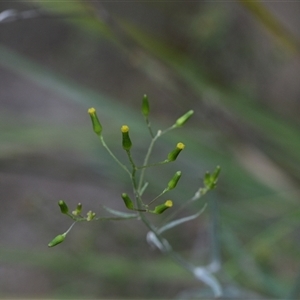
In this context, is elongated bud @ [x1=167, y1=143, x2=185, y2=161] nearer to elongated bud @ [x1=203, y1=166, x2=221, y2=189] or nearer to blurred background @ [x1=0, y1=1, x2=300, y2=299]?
elongated bud @ [x1=203, y1=166, x2=221, y2=189]

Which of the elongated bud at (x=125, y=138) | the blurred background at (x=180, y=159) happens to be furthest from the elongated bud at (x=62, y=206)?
the blurred background at (x=180, y=159)

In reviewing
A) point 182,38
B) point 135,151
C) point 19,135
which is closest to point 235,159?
point 135,151

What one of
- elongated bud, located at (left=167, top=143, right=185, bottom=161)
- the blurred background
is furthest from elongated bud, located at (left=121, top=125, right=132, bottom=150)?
the blurred background

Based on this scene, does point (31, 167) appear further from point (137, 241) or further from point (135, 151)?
point (137, 241)

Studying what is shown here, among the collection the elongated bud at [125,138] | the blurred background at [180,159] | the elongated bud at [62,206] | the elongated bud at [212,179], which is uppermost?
the elongated bud at [125,138]

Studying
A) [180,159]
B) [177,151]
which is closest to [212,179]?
[177,151]

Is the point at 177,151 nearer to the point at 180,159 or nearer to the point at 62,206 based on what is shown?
the point at 62,206

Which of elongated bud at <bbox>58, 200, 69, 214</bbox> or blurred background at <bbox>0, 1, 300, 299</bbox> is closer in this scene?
elongated bud at <bbox>58, 200, 69, 214</bbox>

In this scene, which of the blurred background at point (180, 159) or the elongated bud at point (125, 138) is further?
the blurred background at point (180, 159)

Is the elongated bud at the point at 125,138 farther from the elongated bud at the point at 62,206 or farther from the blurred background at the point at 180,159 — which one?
the blurred background at the point at 180,159
